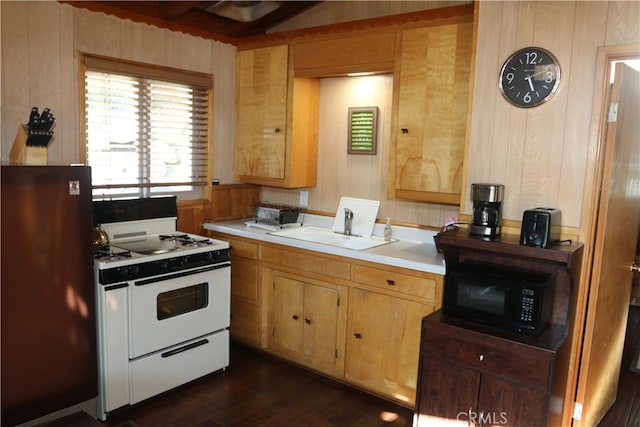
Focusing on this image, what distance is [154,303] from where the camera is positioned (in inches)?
116

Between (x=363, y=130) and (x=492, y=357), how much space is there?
6.33ft

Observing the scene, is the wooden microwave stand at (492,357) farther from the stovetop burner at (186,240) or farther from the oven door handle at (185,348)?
the stovetop burner at (186,240)

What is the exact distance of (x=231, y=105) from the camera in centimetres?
409

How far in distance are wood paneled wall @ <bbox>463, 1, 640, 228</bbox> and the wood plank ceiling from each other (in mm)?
1685

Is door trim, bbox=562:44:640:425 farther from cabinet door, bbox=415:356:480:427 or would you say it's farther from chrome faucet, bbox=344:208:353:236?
chrome faucet, bbox=344:208:353:236

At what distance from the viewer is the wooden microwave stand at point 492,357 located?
87.1 inches

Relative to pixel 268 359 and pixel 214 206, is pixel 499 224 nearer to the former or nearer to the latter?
pixel 268 359

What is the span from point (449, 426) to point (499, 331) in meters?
0.52

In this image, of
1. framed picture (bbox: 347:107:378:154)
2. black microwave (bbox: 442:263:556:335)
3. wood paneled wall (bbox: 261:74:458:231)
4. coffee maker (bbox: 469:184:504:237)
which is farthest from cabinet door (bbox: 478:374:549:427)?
framed picture (bbox: 347:107:378:154)

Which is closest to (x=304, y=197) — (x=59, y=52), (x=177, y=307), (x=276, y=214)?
(x=276, y=214)

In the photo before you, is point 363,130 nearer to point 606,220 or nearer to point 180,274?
point 180,274

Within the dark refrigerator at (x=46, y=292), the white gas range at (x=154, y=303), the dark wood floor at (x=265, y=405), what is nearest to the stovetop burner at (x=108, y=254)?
the white gas range at (x=154, y=303)

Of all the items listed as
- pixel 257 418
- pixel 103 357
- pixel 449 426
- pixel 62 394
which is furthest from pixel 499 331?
pixel 62 394

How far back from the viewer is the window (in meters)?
3.31
